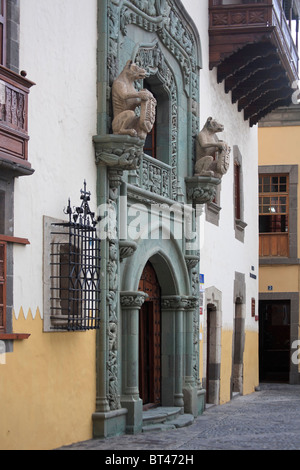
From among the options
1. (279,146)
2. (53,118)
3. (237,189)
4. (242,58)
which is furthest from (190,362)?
(279,146)

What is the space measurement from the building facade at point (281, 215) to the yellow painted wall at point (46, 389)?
15866 millimetres

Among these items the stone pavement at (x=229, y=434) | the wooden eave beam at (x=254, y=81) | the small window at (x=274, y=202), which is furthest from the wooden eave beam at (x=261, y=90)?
the stone pavement at (x=229, y=434)

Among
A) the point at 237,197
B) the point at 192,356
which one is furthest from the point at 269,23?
the point at 192,356

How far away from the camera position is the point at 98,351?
42.4 feet

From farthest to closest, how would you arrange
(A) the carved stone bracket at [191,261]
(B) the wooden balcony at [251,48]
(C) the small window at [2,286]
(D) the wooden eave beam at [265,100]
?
1. (D) the wooden eave beam at [265,100]
2. (B) the wooden balcony at [251,48]
3. (A) the carved stone bracket at [191,261]
4. (C) the small window at [2,286]

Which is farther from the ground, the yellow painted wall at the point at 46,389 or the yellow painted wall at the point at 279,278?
the yellow painted wall at the point at 279,278

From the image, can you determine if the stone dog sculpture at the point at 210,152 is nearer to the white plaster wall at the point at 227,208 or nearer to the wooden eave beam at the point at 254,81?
the white plaster wall at the point at 227,208

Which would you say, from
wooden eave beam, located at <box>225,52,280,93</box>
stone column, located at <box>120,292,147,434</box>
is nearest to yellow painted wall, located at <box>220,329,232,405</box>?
wooden eave beam, located at <box>225,52,280,93</box>

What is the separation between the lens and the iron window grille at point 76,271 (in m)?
11.5

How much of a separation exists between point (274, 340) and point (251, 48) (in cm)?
1419

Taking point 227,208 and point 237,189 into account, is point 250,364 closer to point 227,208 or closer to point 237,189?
point 237,189

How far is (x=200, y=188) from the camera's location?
1698 cm
